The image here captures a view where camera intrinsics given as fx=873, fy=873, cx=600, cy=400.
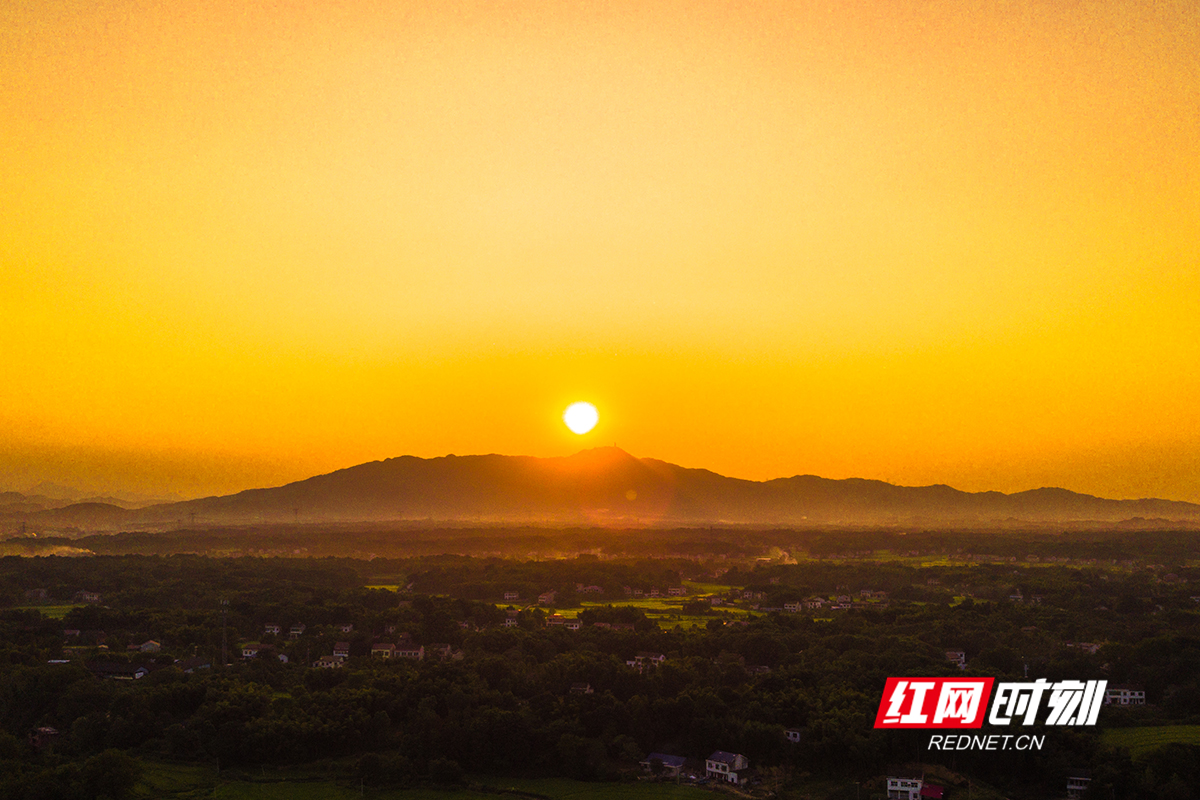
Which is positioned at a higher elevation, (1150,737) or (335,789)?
(335,789)

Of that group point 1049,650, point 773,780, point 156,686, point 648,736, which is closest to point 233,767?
point 156,686

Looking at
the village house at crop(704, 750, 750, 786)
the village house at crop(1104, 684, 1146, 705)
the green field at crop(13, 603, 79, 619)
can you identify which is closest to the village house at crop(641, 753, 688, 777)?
the village house at crop(704, 750, 750, 786)

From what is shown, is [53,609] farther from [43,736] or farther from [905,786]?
[905,786]

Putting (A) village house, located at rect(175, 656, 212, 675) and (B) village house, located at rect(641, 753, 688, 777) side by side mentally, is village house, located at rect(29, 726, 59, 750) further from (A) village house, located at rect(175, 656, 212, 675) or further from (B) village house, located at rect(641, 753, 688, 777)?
(B) village house, located at rect(641, 753, 688, 777)

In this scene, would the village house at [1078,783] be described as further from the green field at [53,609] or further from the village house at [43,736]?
the green field at [53,609]

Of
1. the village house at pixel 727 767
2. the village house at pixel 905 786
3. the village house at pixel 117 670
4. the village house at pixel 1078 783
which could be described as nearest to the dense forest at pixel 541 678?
the village house at pixel 117 670

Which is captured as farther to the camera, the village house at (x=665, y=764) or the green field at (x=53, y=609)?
the green field at (x=53, y=609)

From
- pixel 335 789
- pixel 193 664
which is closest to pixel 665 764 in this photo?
pixel 335 789
